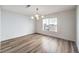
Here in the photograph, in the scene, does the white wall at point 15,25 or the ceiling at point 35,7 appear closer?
the ceiling at point 35,7

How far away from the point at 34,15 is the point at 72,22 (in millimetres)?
782

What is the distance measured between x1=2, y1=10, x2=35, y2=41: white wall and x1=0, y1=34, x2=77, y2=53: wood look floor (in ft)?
0.43

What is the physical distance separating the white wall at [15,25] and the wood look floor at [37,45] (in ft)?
0.43

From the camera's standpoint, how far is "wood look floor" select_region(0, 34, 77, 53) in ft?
5.04

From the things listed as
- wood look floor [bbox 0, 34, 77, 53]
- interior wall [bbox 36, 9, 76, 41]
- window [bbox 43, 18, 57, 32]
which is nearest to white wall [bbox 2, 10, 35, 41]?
wood look floor [bbox 0, 34, 77, 53]

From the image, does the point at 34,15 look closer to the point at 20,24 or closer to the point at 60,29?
the point at 20,24

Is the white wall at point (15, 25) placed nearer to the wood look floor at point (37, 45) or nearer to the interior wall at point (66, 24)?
the wood look floor at point (37, 45)

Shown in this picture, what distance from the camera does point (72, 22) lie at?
141cm

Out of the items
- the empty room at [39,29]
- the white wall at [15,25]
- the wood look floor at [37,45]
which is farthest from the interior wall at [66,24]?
the white wall at [15,25]

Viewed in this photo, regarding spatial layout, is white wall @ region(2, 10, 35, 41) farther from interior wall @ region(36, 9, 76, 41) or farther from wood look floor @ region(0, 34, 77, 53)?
interior wall @ region(36, 9, 76, 41)

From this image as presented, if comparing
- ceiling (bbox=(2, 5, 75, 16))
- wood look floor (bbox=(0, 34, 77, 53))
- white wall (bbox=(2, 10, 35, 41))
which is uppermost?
ceiling (bbox=(2, 5, 75, 16))

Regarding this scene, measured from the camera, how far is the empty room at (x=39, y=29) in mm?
1399
